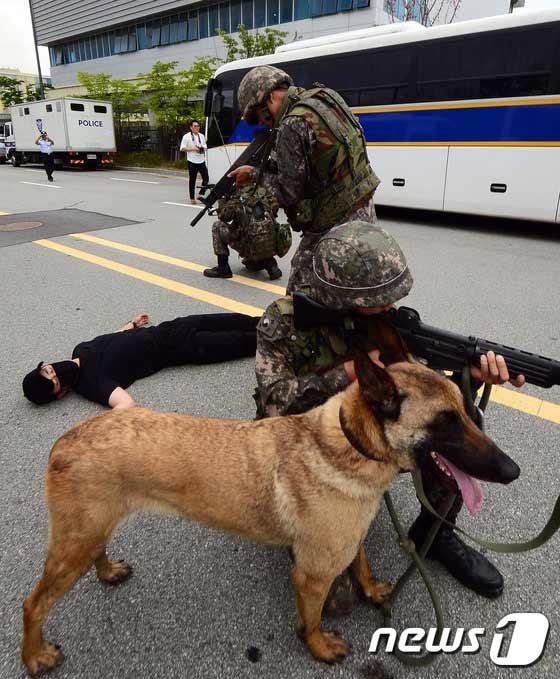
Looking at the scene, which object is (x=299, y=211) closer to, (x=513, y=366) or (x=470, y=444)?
(x=513, y=366)

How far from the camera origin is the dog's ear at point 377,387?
1400 millimetres

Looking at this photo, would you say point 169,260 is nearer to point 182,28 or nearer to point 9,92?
point 182,28

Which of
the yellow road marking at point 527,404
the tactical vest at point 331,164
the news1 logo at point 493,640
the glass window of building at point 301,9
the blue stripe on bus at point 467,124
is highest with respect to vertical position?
the glass window of building at point 301,9

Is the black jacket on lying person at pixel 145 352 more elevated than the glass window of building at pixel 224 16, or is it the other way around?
the glass window of building at pixel 224 16

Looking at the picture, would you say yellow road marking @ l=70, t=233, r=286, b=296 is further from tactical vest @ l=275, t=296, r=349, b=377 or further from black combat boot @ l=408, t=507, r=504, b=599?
black combat boot @ l=408, t=507, r=504, b=599

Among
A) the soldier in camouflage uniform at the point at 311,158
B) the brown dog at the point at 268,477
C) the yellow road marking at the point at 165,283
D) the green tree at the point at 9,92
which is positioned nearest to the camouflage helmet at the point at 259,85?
the soldier in camouflage uniform at the point at 311,158

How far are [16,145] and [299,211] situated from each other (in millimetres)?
27619

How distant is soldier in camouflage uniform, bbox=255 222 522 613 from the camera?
76.0 inches

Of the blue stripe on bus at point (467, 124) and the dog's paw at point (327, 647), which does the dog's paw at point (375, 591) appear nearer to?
the dog's paw at point (327, 647)

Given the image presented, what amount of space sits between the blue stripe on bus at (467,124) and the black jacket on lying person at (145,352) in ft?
19.9

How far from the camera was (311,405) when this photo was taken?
7.24 ft

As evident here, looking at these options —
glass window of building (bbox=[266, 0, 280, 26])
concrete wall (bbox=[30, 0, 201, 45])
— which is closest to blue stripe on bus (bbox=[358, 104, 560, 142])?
glass window of building (bbox=[266, 0, 280, 26])

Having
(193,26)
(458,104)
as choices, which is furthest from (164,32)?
(458,104)

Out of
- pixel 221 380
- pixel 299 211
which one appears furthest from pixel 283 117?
pixel 221 380
